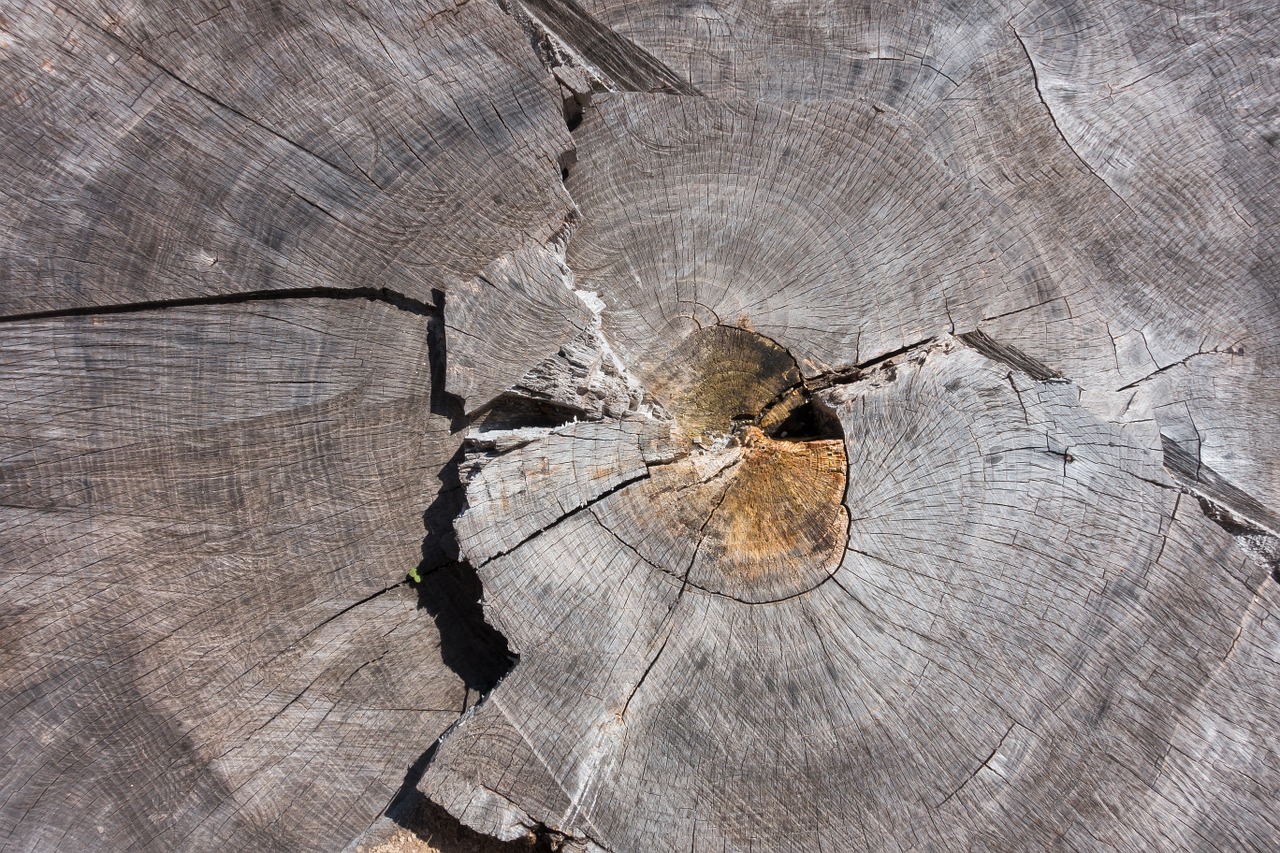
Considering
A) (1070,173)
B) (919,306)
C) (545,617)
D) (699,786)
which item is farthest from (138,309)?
(1070,173)

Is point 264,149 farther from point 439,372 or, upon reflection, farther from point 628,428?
point 628,428

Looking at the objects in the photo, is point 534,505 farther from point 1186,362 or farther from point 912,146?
point 1186,362

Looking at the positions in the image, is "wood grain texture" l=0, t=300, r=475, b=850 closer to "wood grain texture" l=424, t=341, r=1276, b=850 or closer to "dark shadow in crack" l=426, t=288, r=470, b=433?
"dark shadow in crack" l=426, t=288, r=470, b=433

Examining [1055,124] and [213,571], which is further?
[1055,124]

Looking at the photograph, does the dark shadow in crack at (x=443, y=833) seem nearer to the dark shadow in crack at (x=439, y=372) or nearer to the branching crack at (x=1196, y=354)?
the dark shadow in crack at (x=439, y=372)

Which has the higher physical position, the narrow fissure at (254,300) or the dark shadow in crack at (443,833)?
the narrow fissure at (254,300)

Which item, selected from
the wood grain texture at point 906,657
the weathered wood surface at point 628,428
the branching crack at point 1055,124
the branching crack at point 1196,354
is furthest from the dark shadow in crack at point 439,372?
the branching crack at point 1196,354

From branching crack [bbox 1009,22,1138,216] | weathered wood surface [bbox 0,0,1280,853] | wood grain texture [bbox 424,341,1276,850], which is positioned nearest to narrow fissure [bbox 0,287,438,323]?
weathered wood surface [bbox 0,0,1280,853]

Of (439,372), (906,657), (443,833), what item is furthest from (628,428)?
(443,833)
